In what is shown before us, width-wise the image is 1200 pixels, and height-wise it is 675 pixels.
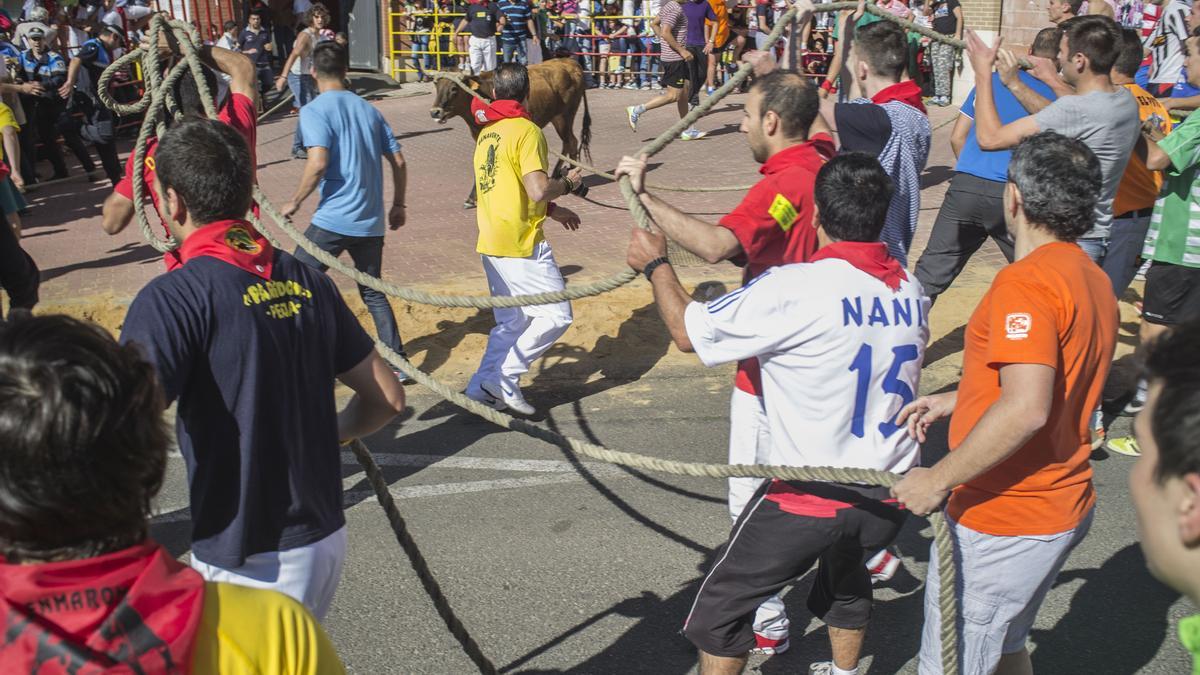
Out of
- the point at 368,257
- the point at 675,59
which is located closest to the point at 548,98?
the point at 675,59

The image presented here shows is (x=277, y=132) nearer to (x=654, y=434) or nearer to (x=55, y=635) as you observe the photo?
(x=654, y=434)

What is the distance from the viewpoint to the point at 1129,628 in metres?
4.35

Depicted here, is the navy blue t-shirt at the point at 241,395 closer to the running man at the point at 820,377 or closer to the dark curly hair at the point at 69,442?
the dark curly hair at the point at 69,442

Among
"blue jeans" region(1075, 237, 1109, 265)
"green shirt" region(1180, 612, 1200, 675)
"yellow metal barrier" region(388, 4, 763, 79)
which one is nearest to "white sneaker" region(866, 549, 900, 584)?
"blue jeans" region(1075, 237, 1109, 265)

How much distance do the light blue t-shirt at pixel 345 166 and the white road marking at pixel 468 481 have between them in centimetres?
152

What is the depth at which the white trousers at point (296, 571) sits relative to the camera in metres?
2.82

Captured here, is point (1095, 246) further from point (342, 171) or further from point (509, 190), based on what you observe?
point (342, 171)

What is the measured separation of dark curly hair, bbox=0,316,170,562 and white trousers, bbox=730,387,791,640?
9.08 ft

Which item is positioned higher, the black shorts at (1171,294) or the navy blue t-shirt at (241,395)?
the navy blue t-shirt at (241,395)

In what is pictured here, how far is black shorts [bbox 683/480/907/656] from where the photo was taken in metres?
3.37

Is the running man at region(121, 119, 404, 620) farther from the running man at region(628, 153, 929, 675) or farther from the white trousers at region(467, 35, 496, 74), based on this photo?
the white trousers at region(467, 35, 496, 74)

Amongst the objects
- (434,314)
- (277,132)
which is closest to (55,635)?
(434,314)

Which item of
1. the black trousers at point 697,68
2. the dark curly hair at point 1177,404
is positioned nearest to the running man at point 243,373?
the dark curly hair at point 1177,404

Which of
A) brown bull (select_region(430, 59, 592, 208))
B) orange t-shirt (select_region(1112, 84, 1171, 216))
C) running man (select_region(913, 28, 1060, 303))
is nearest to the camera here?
orange t-shirt (select_region(1112, 84, 1171, 216))
